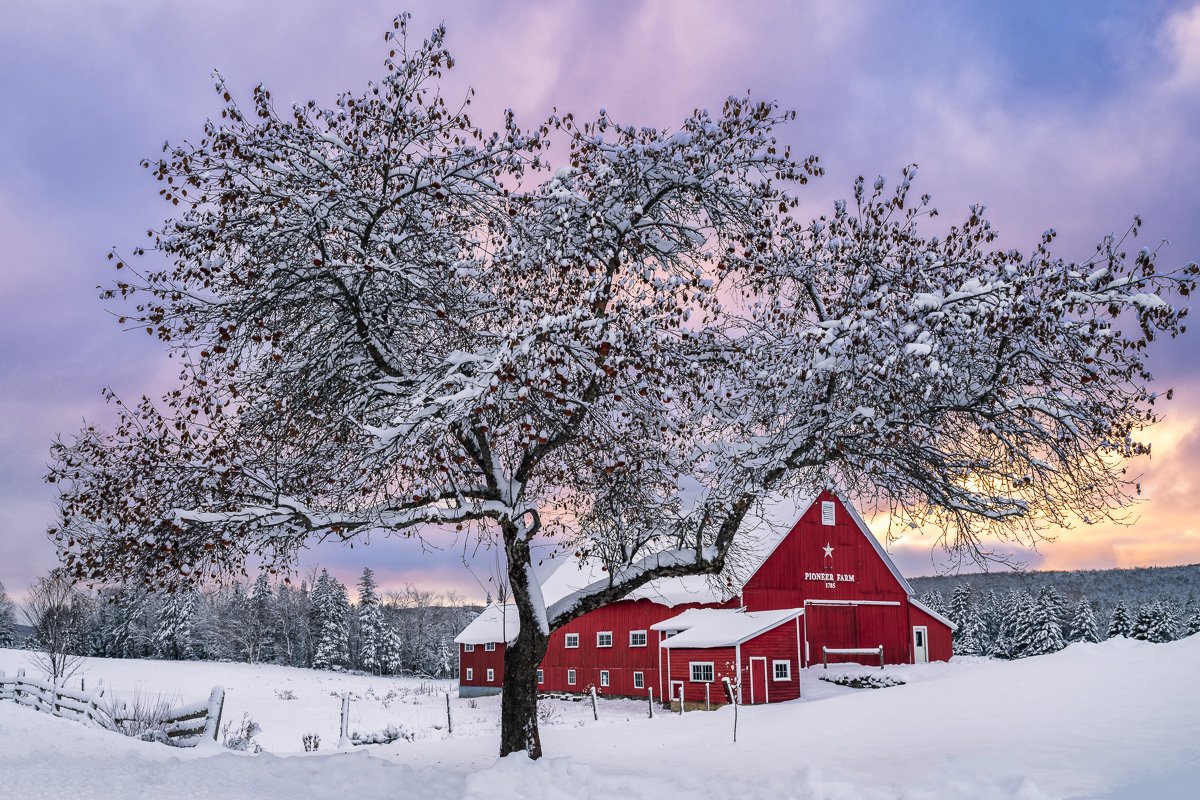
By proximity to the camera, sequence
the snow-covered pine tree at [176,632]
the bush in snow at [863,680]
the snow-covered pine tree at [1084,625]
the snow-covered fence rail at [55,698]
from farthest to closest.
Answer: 1. the snow-covered pine tree at [176,632]
2. the snow-covered pine tree at [1084,625]
3. the bush in snow at [863,680]
4. the snow-covered fence rail at [55,698]

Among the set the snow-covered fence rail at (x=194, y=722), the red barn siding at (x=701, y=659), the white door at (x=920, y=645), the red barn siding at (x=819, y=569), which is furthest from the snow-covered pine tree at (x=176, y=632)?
the white door at (x=920, y=645)

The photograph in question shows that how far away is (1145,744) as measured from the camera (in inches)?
428

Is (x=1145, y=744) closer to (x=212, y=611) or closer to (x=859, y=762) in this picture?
(x=859, y=762)

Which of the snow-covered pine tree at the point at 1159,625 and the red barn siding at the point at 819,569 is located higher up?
the red barn siding at the point at 819,569

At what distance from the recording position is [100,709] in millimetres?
18406

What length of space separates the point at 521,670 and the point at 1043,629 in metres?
59.6

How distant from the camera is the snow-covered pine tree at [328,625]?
225ft

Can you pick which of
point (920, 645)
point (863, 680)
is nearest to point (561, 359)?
point (863, 680)

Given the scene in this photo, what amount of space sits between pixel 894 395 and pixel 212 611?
276 ft

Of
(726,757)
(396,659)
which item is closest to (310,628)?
(396,659)

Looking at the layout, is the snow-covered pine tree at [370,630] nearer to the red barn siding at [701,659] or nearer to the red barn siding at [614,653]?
the red barn siding at [614,653]

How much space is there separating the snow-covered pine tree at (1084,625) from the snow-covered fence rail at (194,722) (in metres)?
64.5

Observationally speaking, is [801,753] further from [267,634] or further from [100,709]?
[267,634]

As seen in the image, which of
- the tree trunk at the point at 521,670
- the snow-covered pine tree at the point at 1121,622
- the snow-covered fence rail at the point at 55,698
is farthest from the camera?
the snow-covered pine tree at the point at 1121,622
